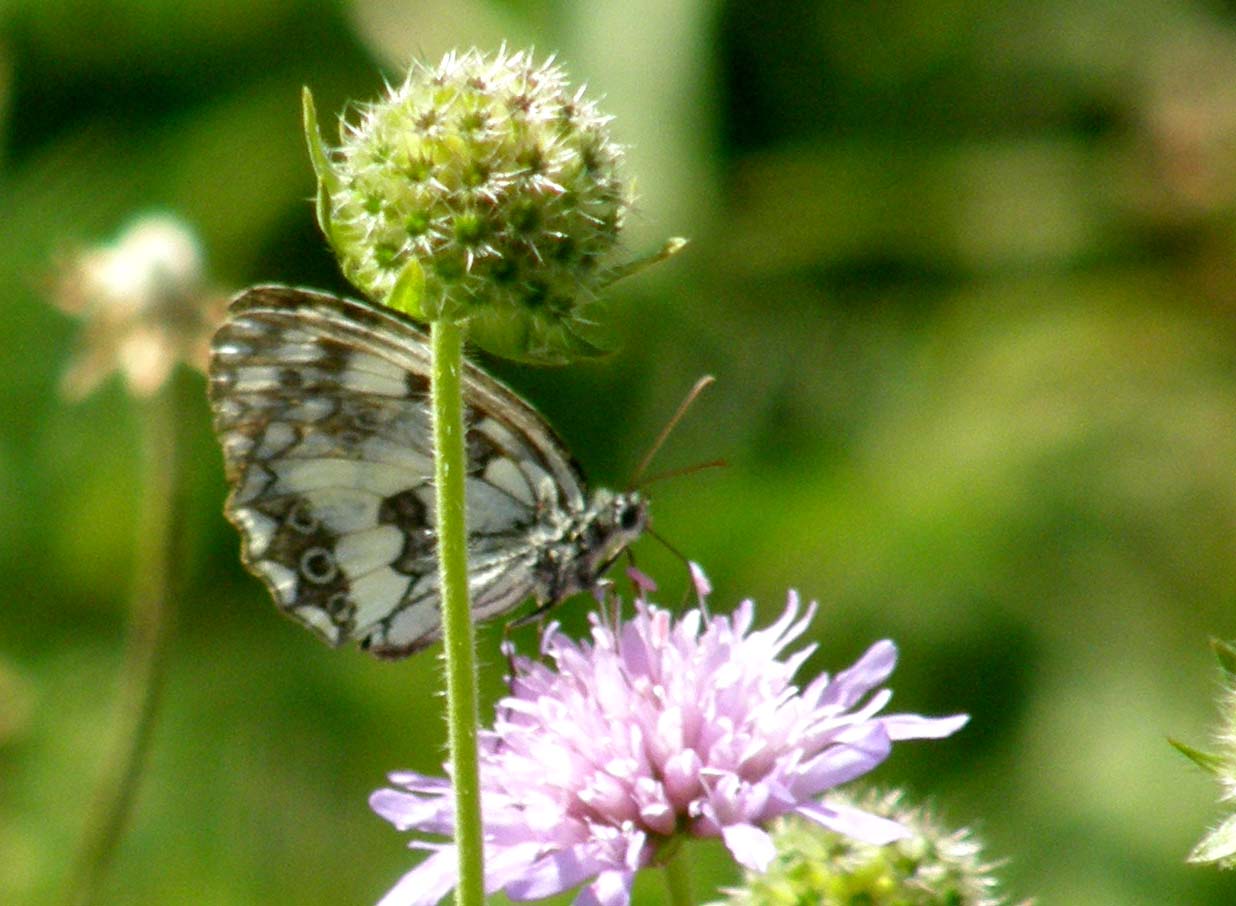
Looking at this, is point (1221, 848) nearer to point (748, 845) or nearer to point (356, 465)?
point (748, 845)

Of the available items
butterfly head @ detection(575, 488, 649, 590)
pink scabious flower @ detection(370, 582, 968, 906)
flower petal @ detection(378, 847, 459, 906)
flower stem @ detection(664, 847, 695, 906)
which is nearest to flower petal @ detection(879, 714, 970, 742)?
pink scabious flower @ detection(370, 582, 968, 906)

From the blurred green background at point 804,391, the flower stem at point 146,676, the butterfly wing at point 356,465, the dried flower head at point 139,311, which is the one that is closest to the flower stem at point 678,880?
the butterfly wing at point 356,465

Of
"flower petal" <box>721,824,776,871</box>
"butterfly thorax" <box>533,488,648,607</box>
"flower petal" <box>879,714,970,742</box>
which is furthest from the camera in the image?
"butterfly thorax" <box>533,488,648,607</box>

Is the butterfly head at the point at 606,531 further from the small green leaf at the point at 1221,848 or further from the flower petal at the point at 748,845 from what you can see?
the small green leaf at the point at 1221,848

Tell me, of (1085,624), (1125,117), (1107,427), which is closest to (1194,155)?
(1125,117)

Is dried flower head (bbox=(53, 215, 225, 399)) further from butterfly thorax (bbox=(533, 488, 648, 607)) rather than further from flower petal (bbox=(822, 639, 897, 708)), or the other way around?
flower petal (bbox=(822, 639, 897, 708))

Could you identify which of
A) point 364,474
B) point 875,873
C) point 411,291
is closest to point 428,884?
point 875,873

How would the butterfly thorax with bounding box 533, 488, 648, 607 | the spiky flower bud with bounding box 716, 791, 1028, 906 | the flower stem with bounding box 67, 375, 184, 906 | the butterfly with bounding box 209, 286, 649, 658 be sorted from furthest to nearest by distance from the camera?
the flower stem with bounding box 67, 375, 184, 906 → the butterfly with bounding box 209, 286, 649, 658 → the butterfly thorax with bounding box 533, 488, 648, 607 → the spiky flower bud with bounding box 716, 791, 1028, 906
